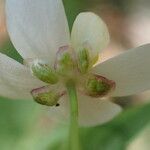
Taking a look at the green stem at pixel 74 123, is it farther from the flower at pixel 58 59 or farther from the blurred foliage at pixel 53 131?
the blurred foliage at pixel 53 131

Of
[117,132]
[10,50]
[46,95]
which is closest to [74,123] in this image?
[46,95]

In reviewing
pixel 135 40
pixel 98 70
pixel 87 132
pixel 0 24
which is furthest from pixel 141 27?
pixel 98 70

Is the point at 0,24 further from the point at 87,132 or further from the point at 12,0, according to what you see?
the point at 12,0

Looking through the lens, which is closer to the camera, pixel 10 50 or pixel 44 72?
pixel 44 72

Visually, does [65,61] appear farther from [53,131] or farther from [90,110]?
[53,131]

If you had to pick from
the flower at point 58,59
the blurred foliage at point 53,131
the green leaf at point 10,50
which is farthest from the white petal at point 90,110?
the green leaf at point 10,50

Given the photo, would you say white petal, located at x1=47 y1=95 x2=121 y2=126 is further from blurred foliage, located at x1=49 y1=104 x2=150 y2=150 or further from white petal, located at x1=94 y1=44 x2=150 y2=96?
blurred foliage, located at x1=49 y1=104 x2=150 y2=150
